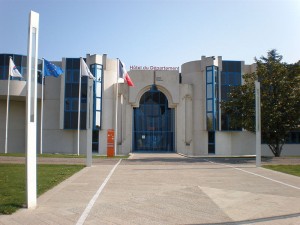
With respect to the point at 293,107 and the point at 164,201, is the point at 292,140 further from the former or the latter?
the point at 164,201

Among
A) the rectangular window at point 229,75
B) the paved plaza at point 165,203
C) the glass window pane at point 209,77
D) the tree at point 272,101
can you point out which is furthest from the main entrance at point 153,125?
the paved plaza at point 165,203

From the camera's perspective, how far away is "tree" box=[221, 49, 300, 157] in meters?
28.6

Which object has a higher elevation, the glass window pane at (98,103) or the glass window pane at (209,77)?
the glass window pane at (209,77)

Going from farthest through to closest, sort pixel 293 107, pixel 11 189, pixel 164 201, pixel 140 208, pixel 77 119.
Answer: pixel 77 119 → pixel 293 107 → pixel 11 189 → pixel 164 201 → pixel 140 208

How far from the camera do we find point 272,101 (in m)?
29.2

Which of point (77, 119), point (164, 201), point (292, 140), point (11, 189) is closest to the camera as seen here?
point (164, 201)

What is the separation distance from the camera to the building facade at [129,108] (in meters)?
42.9

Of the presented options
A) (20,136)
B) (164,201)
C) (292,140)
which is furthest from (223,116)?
(164,201)

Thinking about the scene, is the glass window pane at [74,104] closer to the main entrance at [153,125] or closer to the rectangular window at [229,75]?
the main entrance at [153,125]

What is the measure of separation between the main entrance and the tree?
16610 mm

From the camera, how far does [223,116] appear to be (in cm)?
4372

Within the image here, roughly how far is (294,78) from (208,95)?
15.2 m

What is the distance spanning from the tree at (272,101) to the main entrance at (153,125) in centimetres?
1661

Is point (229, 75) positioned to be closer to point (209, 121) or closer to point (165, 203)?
point (209, 121)
